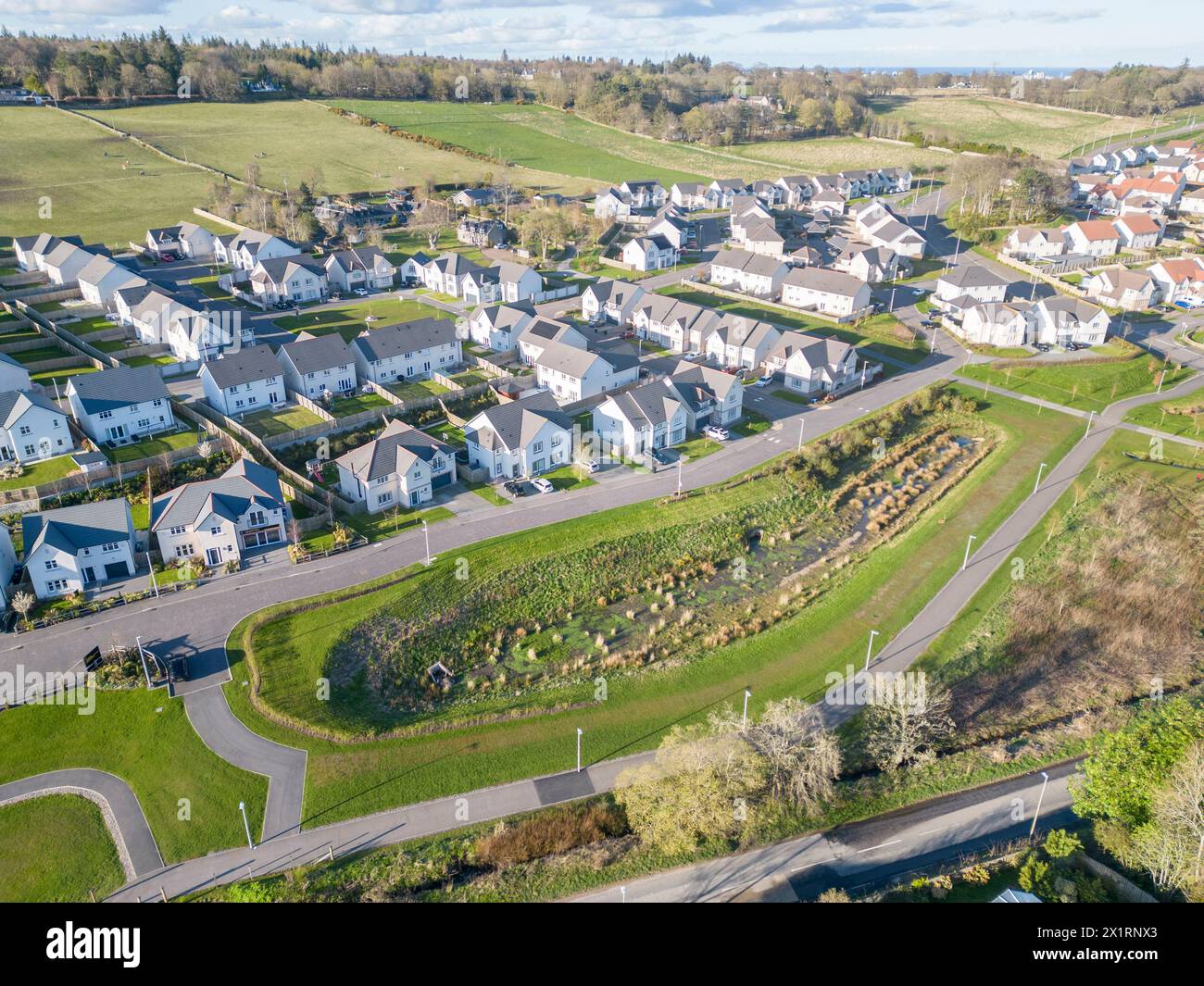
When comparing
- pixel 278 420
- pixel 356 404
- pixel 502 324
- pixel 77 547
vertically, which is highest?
pixel 502 324

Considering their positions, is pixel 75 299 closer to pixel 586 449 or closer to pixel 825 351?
pixel 586 449

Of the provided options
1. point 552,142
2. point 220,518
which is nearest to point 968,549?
point 220,518

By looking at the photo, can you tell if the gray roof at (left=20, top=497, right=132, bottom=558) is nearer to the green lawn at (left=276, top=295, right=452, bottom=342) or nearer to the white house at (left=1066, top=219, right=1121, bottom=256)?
the green lawn at (left=276, top=295, right=452, bottom=342)

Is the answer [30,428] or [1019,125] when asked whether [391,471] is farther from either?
[1019,125]

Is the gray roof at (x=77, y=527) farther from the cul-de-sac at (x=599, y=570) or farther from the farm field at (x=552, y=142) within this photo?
the farm field at (x=552, y=142)

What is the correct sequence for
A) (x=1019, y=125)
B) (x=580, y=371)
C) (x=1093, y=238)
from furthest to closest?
(x=1019, y=125) < (x=1093, y=238) < (x=580, y=371)

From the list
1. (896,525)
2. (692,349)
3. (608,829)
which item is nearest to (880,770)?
(608,829)
